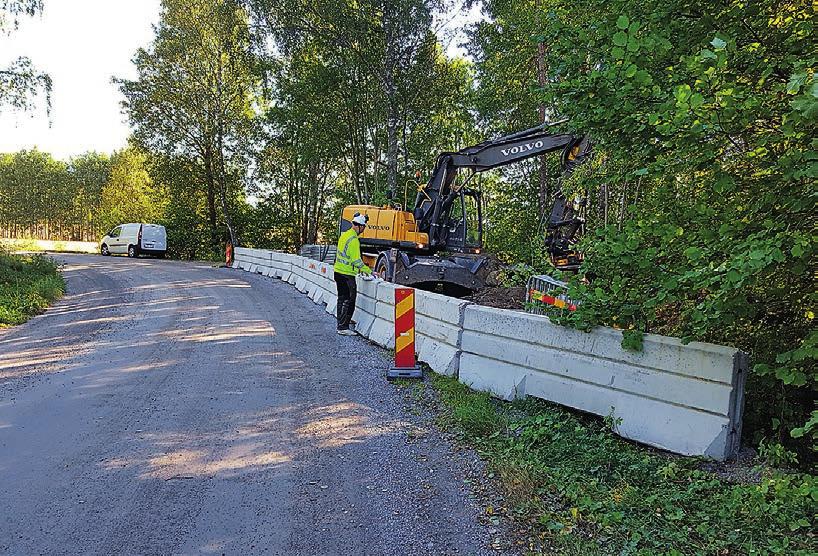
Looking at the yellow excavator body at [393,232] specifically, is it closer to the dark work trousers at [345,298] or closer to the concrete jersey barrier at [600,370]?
the dark work trousers at [345,298]

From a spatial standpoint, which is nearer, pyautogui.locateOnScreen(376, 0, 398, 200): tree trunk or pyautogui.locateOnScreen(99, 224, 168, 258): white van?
pyautogui.locateOnScreen(376, 0, 398, 200): tree trunk

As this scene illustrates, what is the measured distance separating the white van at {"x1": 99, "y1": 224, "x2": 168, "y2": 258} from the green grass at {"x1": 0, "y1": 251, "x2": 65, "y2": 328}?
14578 mm

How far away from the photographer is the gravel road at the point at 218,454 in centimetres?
358

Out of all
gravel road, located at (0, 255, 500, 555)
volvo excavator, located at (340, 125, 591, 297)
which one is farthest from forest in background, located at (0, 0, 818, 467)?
gravel road, located at (0, 255, 500, 555)

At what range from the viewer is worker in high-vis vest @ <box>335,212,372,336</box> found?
400 inches

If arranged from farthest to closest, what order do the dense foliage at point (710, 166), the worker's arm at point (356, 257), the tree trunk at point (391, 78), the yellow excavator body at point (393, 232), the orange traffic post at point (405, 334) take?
the tree trunk at point (391, 78), the yellow excavator body at point (393, 232), the worker's arm at point (356, 257), the orange traffic post at point (405, 334), the dense foliage at point (710, 166)

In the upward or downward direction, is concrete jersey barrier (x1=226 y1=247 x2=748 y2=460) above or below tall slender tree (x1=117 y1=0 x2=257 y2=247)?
below

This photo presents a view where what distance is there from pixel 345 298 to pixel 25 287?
8653 mm

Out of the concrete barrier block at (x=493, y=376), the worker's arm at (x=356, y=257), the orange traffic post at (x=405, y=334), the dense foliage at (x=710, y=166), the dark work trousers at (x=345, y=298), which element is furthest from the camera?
the dark work trousers at (x=345, y=298)

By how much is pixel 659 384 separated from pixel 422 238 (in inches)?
399

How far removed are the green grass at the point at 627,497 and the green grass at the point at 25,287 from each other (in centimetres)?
1013

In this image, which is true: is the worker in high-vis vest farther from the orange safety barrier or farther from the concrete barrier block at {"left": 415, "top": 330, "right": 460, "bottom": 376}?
the orange safety barrier

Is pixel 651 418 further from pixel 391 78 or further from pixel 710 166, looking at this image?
pixel 391 78

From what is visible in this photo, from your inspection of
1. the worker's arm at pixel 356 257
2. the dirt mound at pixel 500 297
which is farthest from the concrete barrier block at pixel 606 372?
the dirt mound at pixel 500 297
